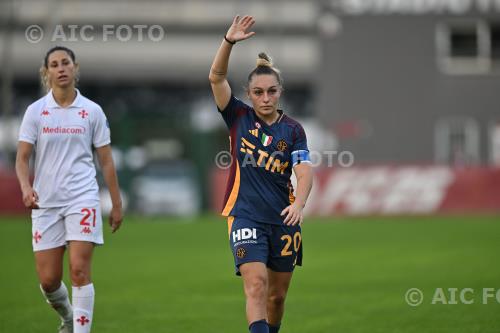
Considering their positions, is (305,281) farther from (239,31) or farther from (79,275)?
(239,31)

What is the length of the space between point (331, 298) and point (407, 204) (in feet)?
56.9

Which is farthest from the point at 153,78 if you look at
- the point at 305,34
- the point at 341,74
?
the point at 341,74

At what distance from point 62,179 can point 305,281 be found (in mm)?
6663

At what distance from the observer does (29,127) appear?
28.0 feet

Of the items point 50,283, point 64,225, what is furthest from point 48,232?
point 50,283

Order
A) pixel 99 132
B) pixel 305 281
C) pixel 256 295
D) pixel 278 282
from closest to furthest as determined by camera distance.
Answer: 1. pixel 256 295
2. pixel 278 282
3. pixel 99 132
4. pixel 305 281

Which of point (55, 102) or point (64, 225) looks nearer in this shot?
point (64, 225)

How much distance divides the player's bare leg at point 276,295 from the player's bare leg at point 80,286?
1485 mm

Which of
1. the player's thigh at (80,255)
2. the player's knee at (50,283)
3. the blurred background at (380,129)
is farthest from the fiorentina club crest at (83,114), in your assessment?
the blurred background at (380,129)

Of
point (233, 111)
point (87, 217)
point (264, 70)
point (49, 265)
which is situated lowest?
point (49, 265)

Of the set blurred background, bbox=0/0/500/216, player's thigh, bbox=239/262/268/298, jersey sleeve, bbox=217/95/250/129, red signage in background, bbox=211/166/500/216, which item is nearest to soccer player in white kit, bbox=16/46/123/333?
jersey sleeve, bbox=217/95/250/129

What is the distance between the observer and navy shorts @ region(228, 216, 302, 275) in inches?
310

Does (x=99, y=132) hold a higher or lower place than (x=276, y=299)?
higher

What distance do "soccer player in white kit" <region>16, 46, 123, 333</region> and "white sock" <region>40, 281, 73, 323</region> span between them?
0.10 meters
